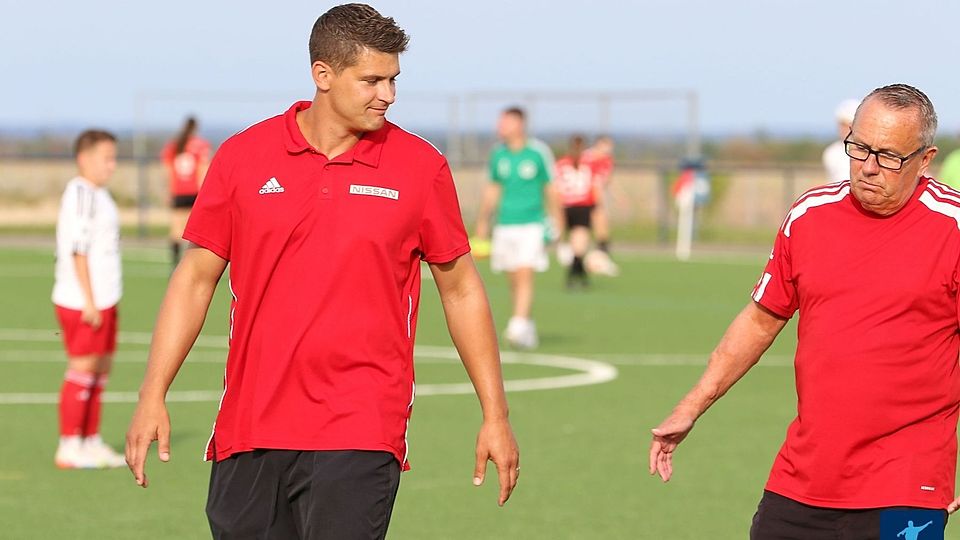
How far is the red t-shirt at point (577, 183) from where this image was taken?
27.0 m

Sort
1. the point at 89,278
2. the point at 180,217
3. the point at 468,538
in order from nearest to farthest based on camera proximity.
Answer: the point at 468,538, the point at 89,278, the point at 180,217

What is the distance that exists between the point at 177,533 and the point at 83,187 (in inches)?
114

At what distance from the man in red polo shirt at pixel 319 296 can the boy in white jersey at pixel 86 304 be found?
521 centimetres

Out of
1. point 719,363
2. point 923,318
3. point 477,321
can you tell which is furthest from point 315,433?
point 923,318

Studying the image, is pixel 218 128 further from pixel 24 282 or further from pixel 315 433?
pixel 315 433

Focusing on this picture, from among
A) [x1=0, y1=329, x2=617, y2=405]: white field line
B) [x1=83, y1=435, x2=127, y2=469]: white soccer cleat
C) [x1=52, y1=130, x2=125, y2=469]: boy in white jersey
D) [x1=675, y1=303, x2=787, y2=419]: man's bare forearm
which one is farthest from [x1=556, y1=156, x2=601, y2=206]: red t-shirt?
[x1=675, y1=303, x2=787, y2=419]: man's bare forearm

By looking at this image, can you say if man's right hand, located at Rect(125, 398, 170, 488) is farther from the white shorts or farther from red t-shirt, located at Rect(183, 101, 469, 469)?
the white shorts

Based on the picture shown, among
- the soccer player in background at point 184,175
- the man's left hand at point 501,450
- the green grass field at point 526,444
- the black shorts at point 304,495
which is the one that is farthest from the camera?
the soccer player in background at point 184,175

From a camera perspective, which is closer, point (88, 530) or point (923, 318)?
point (923, 318)

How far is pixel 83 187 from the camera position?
10953 millimetres

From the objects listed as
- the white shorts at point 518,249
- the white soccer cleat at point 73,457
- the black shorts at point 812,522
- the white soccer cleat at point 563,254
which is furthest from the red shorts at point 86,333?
the white soccer cleat at point 563,254

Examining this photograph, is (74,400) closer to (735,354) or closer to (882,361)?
(735,354)

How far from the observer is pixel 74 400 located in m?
10.7

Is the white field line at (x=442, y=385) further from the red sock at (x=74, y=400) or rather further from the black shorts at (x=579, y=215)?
the black shorts at (x=579, y=215)
